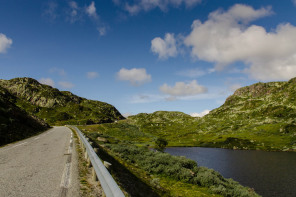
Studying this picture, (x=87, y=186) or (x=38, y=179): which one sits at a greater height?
(x=87, y=186)

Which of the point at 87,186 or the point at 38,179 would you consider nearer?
the point at 87,186

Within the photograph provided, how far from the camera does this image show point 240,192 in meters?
16.2

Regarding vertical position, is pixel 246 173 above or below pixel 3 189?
below

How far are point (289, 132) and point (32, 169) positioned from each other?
152m

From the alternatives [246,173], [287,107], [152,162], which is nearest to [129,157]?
[152,162]

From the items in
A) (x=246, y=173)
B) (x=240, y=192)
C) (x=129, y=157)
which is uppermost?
(x=129, y=157)

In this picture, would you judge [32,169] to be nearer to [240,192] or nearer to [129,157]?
[129,157]

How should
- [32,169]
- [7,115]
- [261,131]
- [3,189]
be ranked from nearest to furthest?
[3,189] → [32,169] → [7,115] → [261,131]

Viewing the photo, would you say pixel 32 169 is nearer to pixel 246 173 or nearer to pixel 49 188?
pixel 49 188

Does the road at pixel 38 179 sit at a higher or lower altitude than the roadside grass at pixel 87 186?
lower

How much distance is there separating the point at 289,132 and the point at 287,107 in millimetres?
83995

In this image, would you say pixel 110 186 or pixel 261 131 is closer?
pixel 110 186

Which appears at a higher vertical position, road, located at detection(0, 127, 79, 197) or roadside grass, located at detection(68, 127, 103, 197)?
roadside grass, located at detection(68, 127, 103, 197)

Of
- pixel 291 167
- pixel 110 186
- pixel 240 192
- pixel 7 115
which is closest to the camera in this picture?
pixel 110 186
